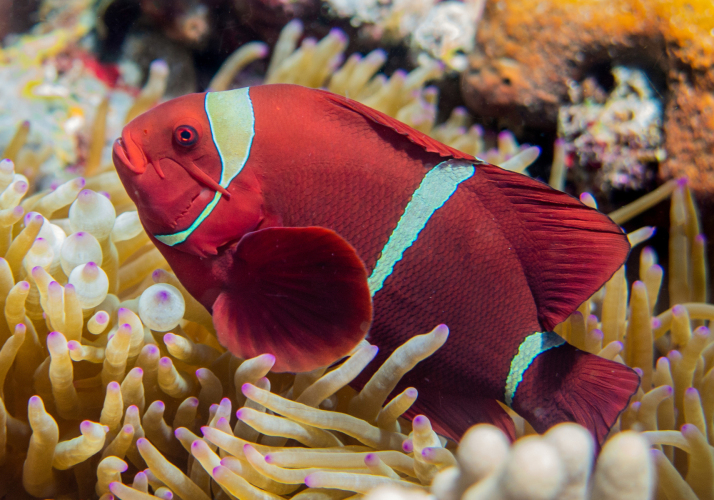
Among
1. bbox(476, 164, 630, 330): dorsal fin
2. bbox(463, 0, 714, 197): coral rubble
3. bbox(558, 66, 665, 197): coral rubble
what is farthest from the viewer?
bbox(558, 66, 665, 197): coral rubble

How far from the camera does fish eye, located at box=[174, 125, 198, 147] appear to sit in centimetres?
88

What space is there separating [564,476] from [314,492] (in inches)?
23.3

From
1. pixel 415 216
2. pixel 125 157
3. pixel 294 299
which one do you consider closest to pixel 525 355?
pixel 415 216

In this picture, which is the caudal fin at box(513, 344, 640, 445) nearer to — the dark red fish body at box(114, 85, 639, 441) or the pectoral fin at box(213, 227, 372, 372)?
the dark red fish body at box(114, 85, 639, 441)

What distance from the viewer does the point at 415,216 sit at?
922 millimetres

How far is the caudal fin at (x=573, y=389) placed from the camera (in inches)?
→ 36.4

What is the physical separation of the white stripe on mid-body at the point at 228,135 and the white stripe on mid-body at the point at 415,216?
300mm

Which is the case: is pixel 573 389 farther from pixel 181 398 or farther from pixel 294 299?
pixel 181 398

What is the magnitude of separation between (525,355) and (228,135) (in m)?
0.68

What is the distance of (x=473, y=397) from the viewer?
101 centimetres

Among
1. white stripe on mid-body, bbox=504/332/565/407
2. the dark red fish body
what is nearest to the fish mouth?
the dark red fish body

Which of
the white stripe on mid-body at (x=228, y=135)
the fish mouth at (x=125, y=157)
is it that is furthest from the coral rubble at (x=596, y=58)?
the fish mouth at (x=125, y=157)

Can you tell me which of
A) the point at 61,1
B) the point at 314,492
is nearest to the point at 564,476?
the point at 314,492

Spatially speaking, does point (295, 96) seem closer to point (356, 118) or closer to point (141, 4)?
point (356, 118)
